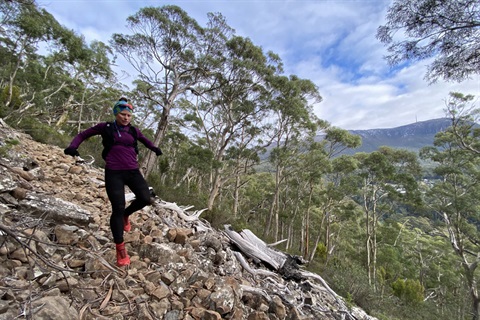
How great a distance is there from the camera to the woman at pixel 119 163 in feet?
6.82

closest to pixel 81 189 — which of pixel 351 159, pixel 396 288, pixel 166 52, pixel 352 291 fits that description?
pixel 352 291

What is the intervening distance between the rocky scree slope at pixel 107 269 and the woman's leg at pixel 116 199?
0.89ft

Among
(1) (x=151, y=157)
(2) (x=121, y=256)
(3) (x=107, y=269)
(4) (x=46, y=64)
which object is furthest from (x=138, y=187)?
(4) (x=46, y=64)

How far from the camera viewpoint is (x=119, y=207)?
6.88 ft

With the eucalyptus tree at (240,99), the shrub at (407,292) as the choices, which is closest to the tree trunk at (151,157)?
the eucalyptus tree at (240,99)

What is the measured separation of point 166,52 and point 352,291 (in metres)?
10.4

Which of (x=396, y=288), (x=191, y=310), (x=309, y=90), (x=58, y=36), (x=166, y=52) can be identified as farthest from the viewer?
(x=396, y=288)

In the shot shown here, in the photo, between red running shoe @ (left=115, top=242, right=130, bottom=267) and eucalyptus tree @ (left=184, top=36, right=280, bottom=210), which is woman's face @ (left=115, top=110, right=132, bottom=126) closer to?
red running shoe @ (left=115, top=242, right=130, bottom=267)

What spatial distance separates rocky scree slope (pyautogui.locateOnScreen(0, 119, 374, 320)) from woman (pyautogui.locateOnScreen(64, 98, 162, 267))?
286mm

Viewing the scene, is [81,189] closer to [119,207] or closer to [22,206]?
[22,206]

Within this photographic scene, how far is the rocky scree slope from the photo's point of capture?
A: 4.99 feet

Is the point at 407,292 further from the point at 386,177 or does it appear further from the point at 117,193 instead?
the point at 117,193

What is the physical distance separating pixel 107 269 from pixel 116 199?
0.57m

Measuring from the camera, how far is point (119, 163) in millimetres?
2119
